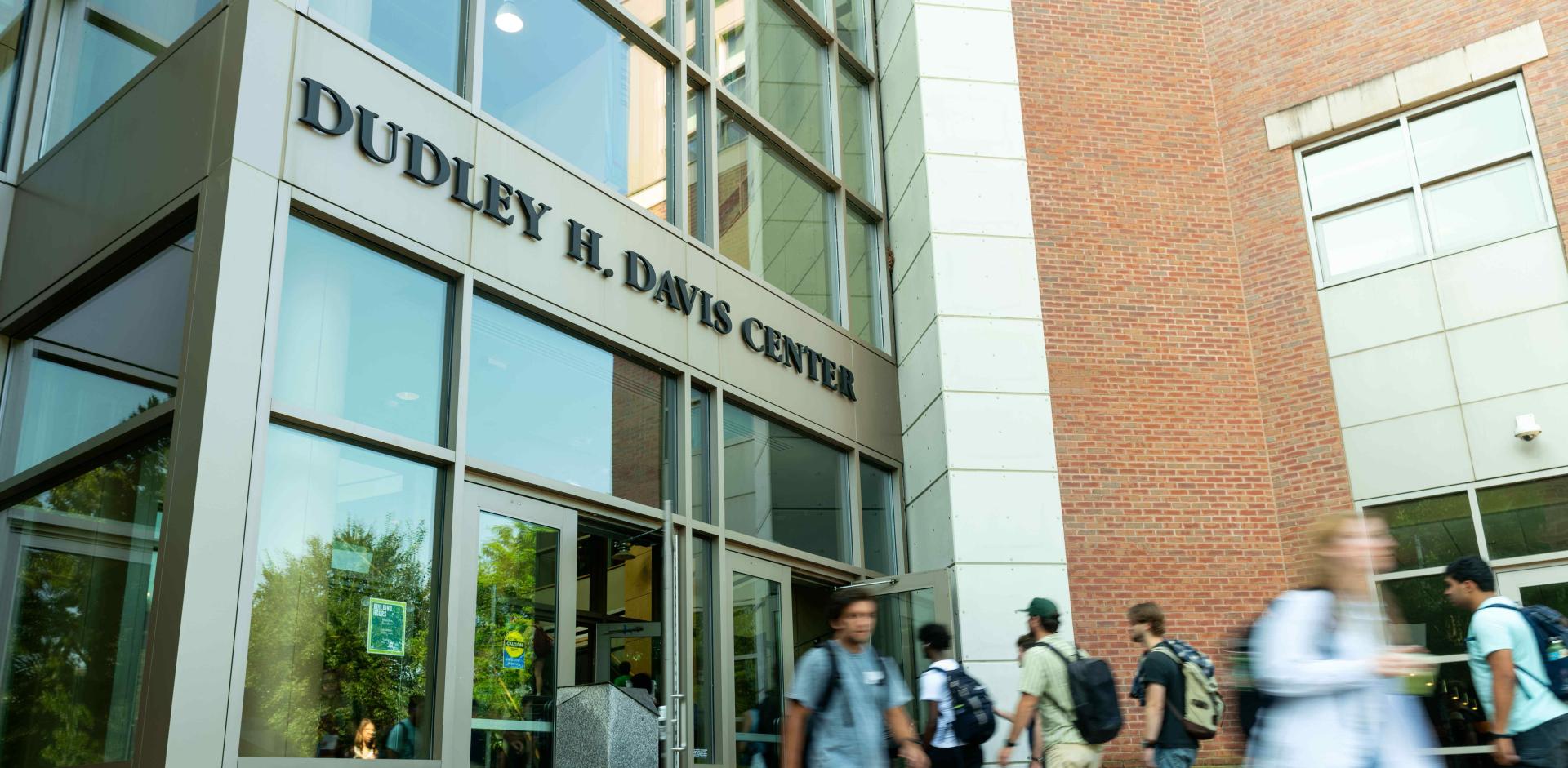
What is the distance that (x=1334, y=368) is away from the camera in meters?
13.5

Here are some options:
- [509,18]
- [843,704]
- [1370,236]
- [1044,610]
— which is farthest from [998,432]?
[843,704]

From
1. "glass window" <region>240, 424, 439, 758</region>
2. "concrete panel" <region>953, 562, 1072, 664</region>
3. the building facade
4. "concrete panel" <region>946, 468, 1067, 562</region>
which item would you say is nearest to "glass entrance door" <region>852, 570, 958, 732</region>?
the building facade

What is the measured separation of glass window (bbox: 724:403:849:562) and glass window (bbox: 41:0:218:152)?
5.24 m

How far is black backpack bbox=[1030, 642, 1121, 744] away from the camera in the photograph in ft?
24.3

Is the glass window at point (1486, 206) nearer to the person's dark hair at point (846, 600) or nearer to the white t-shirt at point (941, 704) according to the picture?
the white t-shirt at point (941, 704)

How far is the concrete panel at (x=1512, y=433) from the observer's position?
1215 centimetres

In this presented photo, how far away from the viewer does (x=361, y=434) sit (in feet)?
24.2

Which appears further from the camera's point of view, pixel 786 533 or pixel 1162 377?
pixel 1162 377

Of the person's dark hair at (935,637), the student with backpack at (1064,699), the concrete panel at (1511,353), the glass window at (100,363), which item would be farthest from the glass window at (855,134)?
the glass window at (100,363)

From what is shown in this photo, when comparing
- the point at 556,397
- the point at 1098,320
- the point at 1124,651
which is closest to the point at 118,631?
the point at 556,397

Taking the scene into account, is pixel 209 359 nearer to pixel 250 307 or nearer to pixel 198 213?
pixel 250 307

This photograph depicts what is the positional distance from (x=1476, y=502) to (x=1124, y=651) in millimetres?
3804

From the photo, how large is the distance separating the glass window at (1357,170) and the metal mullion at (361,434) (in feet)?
34.8

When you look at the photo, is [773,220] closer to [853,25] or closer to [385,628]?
[853,25]
